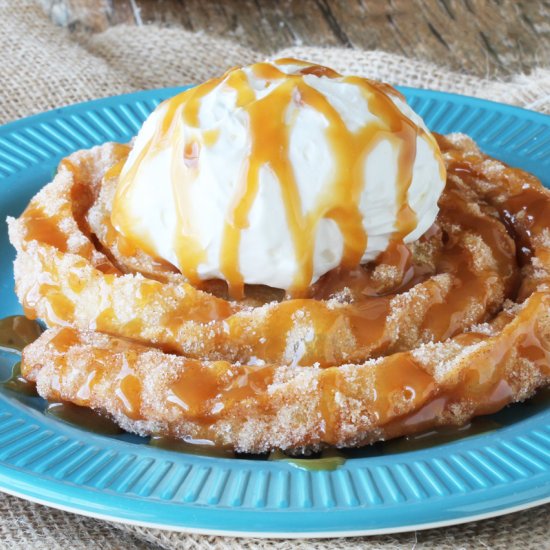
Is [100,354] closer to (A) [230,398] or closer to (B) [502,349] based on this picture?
(A) [230,398]

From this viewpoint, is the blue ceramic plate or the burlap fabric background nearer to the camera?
the blue ceramic plate

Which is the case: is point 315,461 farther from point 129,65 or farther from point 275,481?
point 129,65

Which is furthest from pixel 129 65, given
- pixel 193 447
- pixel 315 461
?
pixel 315 461

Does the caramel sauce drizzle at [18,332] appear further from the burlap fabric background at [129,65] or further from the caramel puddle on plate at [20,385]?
the burlap fabric background at [129,65]

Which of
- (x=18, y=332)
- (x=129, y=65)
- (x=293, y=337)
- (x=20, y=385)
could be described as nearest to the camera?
(x=293, y=337)

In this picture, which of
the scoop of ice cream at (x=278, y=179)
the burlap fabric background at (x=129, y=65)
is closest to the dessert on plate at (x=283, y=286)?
the scoop of ice cream at (x=278, y=179)

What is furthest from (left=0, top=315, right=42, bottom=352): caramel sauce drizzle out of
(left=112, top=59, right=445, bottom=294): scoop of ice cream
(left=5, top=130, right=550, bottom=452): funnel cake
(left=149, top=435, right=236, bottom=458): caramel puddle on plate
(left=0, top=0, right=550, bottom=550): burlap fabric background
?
(left=0, top=0, right=550, bottom=550): burlap fabric background

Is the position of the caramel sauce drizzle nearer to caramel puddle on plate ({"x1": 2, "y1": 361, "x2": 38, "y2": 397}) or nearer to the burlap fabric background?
caramel puddle on plate ({"x1": 2, "y1": 361, "x2": 38, "y2": 397})
